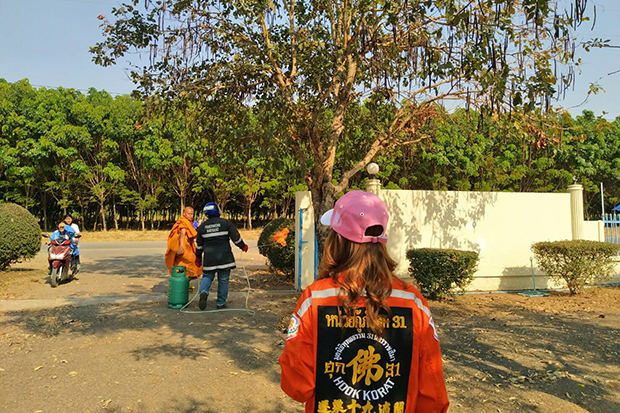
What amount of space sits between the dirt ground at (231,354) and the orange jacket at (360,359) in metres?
2.40

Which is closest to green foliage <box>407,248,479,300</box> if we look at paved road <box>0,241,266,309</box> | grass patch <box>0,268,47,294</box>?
paved road <box>0,241,266,309</box>

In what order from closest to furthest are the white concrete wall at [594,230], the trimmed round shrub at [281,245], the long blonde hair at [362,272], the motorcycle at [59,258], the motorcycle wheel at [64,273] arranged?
the long blonde hair at [362,272] < the motorcycle at [59,258] < the motorcycle wheel at [64,273] < the trimmed round shrub at [281,245] < the white concrete wall at [594,230]

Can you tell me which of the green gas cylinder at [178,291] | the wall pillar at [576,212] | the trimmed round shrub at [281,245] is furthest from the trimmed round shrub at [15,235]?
the wall pillar at [576,212]

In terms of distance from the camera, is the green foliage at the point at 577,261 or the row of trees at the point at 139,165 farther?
the row of trees at the point at 139,165

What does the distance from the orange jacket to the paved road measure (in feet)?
24.6

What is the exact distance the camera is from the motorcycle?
396 inches

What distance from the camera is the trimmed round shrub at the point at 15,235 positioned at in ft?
36.4

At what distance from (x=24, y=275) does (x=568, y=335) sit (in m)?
11.6

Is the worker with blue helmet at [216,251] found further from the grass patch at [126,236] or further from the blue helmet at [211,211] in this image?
the grass patch at [126,236]

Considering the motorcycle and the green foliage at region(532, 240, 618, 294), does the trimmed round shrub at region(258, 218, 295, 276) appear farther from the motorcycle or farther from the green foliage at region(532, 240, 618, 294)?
the green foliage at region(532, 240, 618, 294)

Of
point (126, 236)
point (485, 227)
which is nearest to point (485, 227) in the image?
point (485, 227)

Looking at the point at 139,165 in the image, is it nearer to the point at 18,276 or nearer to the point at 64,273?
the point at 18,276

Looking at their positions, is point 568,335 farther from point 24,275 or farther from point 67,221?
point 24,275

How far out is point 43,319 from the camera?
280 inches
